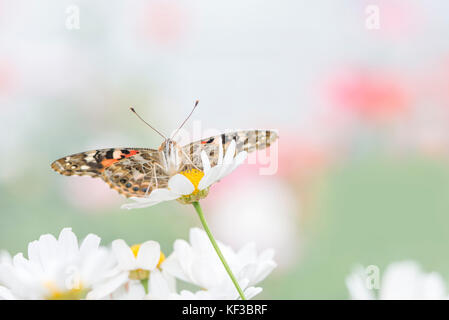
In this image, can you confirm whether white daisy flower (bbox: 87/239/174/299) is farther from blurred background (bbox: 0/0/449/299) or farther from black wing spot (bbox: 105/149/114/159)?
blurred background (bbox: 0/0/449/299)

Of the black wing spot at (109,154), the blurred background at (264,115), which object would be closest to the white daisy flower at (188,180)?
the black wing spot at (109,154)

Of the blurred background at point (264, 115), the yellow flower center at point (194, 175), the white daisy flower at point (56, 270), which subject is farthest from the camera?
the blurred background at point (264, 115)

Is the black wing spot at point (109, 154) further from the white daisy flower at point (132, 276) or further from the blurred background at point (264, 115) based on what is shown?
the blurred background at point (264, 115)

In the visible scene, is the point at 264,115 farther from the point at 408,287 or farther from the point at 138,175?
the point at 408,287

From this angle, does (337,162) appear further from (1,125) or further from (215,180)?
(215,180)

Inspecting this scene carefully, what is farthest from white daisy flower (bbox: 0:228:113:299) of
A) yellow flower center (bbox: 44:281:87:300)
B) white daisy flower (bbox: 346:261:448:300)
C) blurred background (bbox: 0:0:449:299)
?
blurred background (bbox: 0:0:449:299)

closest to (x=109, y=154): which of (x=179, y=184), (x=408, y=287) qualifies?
(x=179, y=184)
